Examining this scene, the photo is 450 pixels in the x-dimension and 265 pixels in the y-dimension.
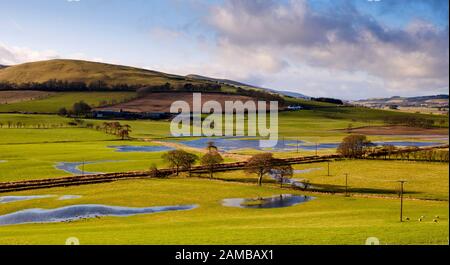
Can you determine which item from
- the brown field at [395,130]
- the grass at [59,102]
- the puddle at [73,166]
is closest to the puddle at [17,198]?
the puddle at [73,166]

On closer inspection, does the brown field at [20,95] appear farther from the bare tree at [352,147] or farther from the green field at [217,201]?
the bare tree at [352,147]

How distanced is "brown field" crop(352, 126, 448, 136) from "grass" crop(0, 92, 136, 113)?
105562 mm

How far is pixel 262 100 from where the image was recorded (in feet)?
640

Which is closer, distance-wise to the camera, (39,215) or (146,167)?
(39,215)

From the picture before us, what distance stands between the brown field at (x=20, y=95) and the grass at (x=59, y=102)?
4.10 m

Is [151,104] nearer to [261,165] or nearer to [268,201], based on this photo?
[261,165]

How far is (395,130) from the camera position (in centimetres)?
14862

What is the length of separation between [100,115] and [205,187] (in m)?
107

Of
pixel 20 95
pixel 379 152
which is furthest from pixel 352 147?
pixel 20 95

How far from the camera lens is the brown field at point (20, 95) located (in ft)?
559

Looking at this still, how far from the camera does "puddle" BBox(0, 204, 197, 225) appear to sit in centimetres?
3866
